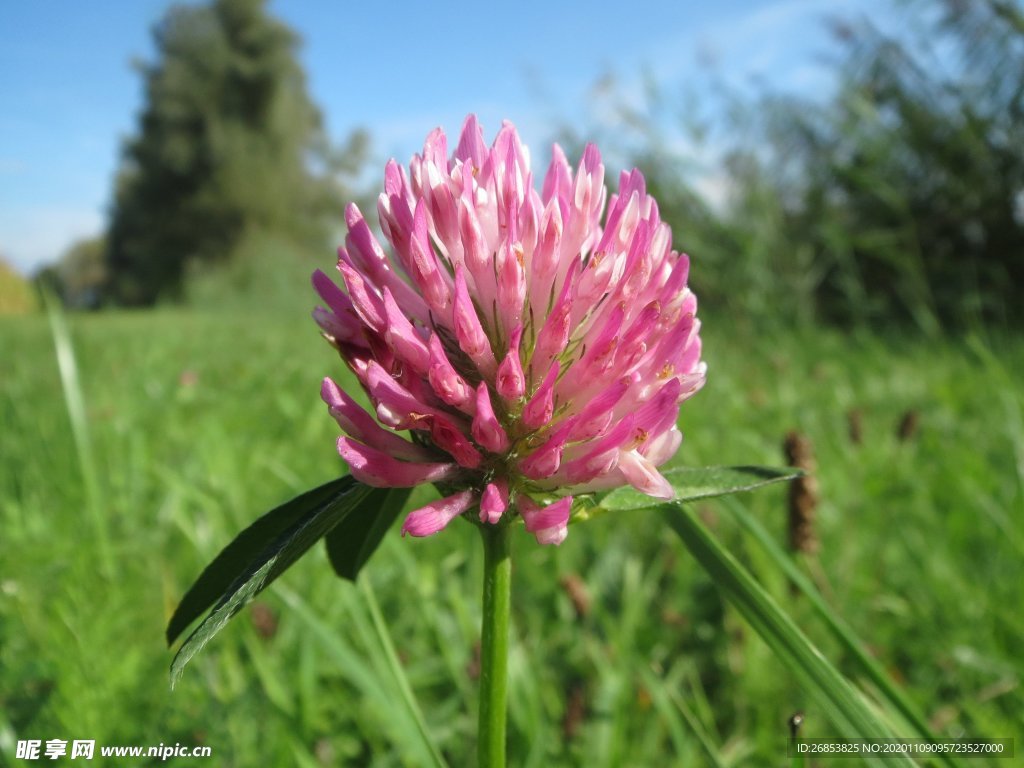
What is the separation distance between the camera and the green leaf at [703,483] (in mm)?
721

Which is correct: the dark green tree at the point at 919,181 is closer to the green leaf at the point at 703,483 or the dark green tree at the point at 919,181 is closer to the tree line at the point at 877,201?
the tree line at the point at 877,201

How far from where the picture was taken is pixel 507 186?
0.74 meters

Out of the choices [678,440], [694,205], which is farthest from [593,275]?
[694,205]

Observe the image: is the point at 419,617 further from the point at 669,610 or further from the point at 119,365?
the point at 119,365

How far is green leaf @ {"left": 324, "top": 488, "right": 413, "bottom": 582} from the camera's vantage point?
801mm

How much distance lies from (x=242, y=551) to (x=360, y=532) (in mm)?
118

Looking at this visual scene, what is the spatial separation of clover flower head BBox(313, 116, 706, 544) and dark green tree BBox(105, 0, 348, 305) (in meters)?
26.6

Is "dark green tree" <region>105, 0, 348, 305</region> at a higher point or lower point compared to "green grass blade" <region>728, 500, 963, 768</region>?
higher

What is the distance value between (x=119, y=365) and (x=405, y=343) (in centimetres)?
381

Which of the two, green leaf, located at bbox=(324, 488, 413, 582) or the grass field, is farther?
the grass field

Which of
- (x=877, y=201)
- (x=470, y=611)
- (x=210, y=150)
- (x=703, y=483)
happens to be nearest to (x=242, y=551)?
(x=703, y=483)

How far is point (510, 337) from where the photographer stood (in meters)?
0.70

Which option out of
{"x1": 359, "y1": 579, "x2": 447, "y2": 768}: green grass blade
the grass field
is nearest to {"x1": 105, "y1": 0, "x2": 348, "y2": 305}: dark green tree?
the grass field

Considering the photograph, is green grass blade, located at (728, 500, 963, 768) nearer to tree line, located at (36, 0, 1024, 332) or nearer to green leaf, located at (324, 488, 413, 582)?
green leaf, located at (324, 488, 413, 582)
